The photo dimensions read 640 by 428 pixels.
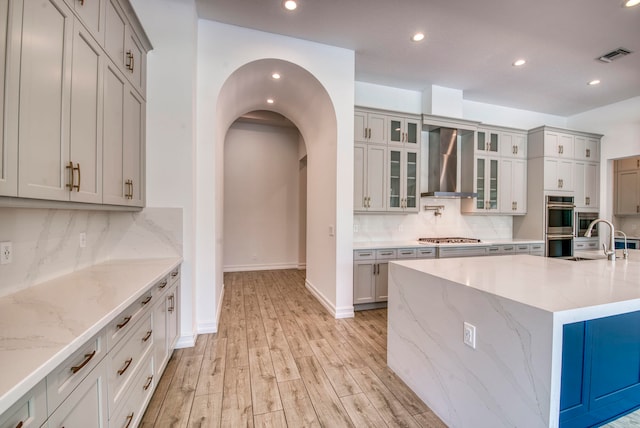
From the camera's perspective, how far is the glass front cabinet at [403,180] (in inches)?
156

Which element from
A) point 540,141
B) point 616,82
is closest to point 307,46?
point 540,141

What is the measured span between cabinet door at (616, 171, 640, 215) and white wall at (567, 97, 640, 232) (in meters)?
0.85

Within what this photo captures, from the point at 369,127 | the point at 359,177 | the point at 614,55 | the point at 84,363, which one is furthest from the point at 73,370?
the point at 614,55

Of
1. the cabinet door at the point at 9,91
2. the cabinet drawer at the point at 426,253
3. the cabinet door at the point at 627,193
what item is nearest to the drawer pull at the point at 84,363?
the cabinet door at the point at 9,91

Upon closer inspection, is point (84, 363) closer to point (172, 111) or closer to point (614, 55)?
point (172, 111)

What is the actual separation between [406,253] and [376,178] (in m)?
1.16

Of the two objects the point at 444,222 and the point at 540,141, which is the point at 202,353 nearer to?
the point at 444,222

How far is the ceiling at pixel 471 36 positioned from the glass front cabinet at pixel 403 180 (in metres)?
1.20

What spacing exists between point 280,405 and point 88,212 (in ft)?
6.74

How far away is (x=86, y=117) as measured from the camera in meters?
1.56

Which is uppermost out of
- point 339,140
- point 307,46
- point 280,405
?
point 307,46

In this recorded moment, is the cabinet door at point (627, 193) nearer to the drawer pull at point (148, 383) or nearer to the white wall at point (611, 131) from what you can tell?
the white wall at point (611, 131)

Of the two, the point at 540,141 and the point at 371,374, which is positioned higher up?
the point at 540,141

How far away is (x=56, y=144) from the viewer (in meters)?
1.31
